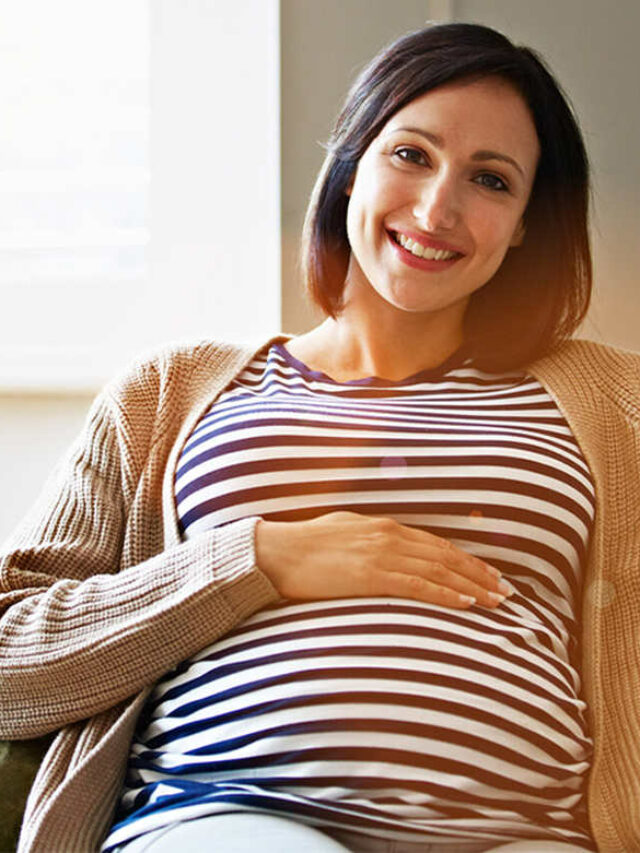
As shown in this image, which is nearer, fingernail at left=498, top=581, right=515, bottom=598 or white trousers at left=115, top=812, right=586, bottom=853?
white trousers at left=115, top=812, right=586, bottom=853

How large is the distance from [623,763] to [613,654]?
4.5 inches

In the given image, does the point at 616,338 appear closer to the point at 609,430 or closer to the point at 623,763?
the point at 609,430

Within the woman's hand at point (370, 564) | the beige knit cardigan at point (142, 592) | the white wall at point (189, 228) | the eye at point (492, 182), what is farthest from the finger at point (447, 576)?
the white wall at point (189, 228)

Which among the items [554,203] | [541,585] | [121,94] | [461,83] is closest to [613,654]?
[541,585]

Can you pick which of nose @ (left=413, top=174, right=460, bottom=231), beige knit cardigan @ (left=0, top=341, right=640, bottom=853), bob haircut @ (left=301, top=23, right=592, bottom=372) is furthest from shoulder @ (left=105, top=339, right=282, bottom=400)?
nose @ (left=413, top=174, right=460, bottom=231)

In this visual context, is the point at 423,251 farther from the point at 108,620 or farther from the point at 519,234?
the point at 108,620

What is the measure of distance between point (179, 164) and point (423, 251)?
2.77 feet

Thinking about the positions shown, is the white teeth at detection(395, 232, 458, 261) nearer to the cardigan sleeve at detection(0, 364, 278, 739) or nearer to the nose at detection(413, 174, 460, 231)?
the nose at detection(413, 174, 460, 231)

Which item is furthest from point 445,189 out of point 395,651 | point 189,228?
point 189,228

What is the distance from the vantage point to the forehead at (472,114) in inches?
48.4

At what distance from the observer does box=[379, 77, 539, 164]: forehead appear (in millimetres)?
1229

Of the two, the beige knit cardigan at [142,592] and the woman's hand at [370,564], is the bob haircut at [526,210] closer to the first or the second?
the beige knit cardigan at [142,592]

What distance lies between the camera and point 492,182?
1268mm

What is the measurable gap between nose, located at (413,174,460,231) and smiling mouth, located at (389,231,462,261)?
0.02 metres
